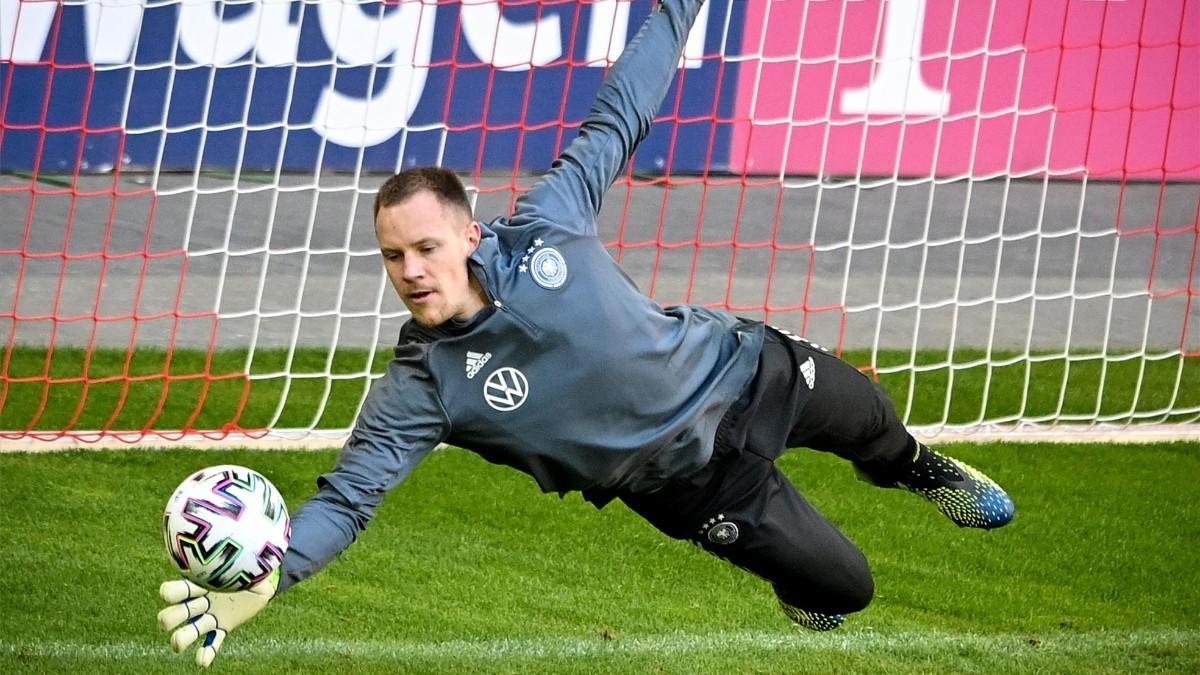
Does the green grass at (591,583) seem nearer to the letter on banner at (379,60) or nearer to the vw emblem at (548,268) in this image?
the vw emblem at (548,268)

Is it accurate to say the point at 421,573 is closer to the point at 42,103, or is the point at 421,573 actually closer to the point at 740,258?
the point at 740,258

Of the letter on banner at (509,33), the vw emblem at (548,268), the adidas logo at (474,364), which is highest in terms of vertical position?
the vw emblem at (548,268)

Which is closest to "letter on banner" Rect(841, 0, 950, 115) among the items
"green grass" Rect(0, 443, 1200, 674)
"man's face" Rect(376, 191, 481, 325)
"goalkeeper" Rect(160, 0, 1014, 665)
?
"green grass" Rect(0, 443, 1200, 674)

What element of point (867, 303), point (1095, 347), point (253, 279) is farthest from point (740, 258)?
point (253, 279)

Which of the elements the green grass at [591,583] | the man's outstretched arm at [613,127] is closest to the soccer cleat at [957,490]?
the green grass at [591,583]

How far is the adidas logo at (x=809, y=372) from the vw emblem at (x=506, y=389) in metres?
0.90

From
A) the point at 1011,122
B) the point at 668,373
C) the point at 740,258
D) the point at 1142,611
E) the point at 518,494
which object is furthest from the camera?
the point at 1011,122

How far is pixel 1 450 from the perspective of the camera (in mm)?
6953

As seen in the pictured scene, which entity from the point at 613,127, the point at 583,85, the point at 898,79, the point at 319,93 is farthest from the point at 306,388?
the point at 898,79

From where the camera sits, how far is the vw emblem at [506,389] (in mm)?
3887

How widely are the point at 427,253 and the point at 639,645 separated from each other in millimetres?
2071

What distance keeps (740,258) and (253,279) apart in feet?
9.65

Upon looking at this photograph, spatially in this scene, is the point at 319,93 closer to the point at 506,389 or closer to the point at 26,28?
the point at 26,28

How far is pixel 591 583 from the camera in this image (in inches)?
234
